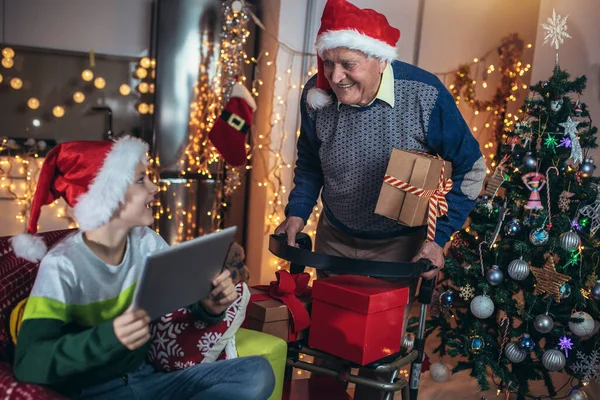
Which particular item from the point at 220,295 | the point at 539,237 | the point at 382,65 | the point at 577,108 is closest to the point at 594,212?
the point at 539,237

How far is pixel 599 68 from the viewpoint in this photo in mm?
3215

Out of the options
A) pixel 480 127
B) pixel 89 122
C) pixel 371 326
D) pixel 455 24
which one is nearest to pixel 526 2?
pixel 455 24

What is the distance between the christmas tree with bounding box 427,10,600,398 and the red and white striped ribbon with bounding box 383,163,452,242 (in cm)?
97

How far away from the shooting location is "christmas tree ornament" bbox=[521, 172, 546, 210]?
2.92 metres

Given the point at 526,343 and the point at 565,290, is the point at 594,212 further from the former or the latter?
the point at 526,343

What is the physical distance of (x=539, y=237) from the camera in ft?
9.41

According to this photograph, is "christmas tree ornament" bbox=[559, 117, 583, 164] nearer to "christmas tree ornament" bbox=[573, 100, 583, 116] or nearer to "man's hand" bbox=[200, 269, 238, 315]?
"christmas tree ornament" bbox=[573, 100, 583, 116]

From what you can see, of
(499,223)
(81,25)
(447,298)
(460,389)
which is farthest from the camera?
(81,25)

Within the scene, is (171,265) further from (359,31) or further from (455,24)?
(455,24)

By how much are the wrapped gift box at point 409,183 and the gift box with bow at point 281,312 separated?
398mm

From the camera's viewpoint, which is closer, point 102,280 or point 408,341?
point 102,280

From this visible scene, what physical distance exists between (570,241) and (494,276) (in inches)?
14.2

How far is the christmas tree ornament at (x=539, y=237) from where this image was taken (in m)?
2.87

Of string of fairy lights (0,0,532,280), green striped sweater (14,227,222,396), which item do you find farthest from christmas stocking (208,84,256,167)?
green striped sweater (14,227,222,396)
